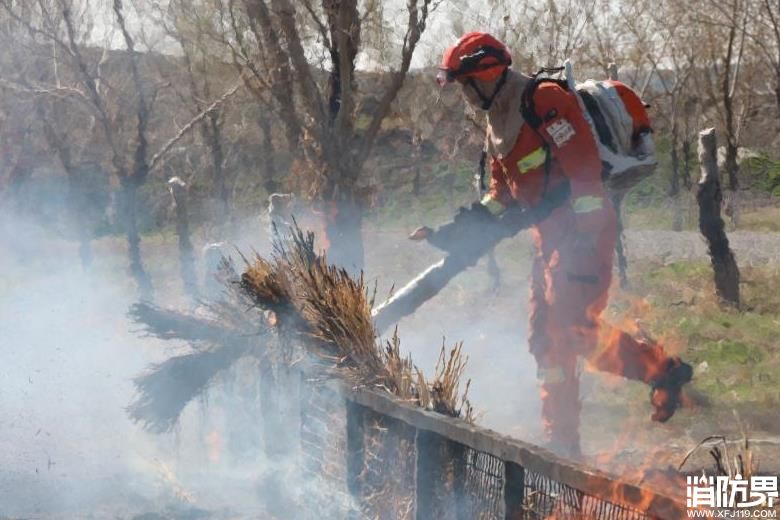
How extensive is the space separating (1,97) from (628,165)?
989 inches

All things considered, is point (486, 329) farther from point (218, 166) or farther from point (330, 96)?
point (218, 166)

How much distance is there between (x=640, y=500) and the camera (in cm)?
290

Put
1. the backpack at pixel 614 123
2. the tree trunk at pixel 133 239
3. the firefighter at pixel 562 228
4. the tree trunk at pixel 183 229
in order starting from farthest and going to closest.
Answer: the tree trunk at pixel 133 239
the tree trunk at pixel 183 229
the backpack at pixel 614 123
the firefighter at pixel 562 228

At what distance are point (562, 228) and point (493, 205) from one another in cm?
51

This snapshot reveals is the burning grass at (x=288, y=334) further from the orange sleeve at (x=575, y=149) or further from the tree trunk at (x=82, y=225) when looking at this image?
the tree trunk at (x=82, y=225)

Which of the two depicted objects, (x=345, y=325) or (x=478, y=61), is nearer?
(x=345, y=325)

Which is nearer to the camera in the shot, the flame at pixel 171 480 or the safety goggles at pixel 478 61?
the safety goggles at pixel 478 61

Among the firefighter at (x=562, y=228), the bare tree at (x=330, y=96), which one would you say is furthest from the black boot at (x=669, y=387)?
the bare tree at (x=330, y=96)

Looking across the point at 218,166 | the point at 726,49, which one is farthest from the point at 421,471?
the point at 218,166

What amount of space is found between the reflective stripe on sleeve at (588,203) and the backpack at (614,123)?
38cm

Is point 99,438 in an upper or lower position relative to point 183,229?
lower

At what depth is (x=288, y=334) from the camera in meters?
5.38

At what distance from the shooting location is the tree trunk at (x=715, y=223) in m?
12.1

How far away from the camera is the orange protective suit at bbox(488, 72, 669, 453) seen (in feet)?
17.8
